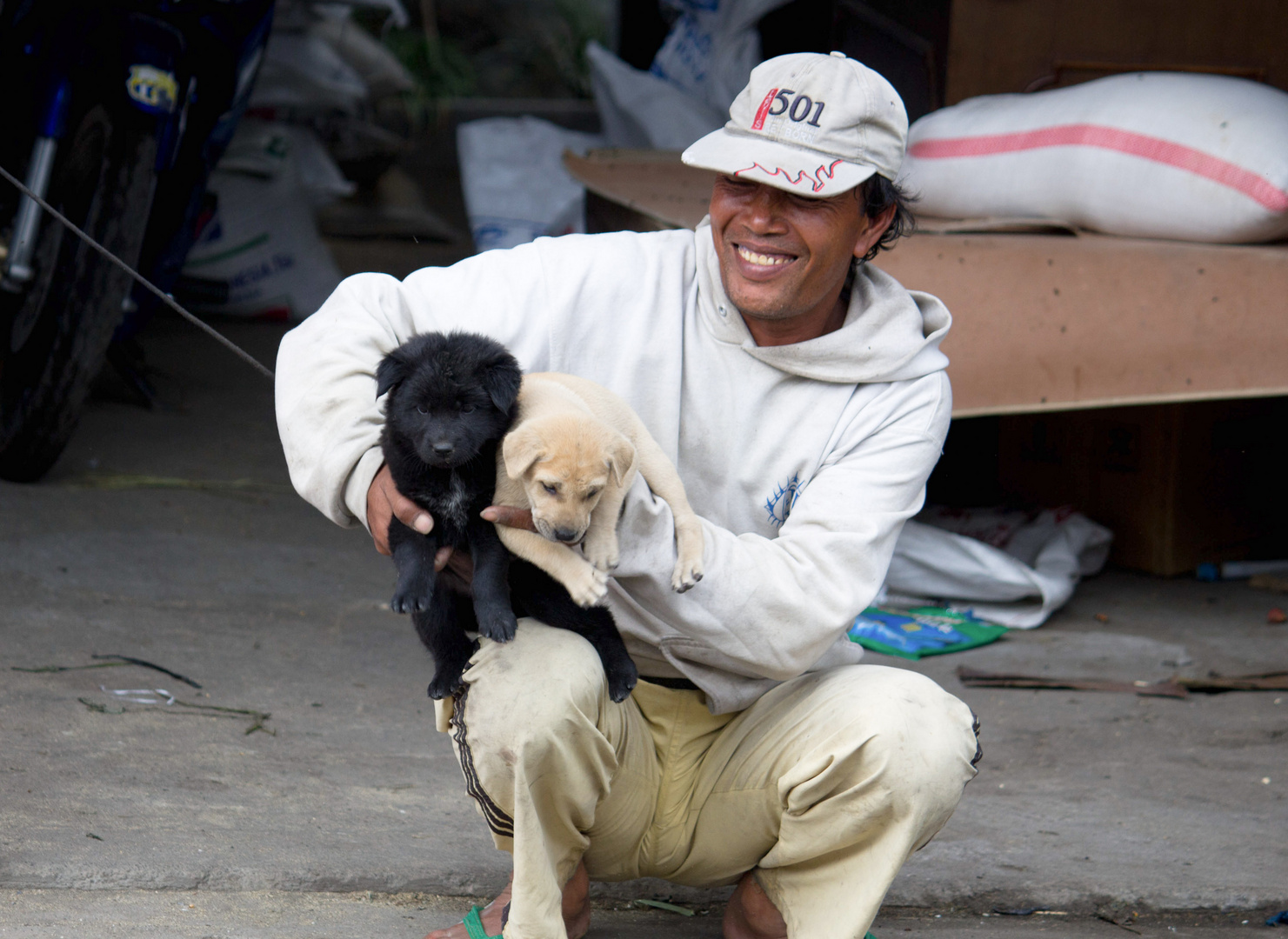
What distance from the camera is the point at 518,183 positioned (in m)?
5.85

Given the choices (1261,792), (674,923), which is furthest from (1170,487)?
(674,923)

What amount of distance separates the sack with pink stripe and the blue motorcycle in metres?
2.20

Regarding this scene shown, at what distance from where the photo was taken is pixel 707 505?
7.07 feet

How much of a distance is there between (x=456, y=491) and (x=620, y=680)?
14.8 inches

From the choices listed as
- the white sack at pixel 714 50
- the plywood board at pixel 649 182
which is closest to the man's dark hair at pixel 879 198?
the plywood board at pixel 649 182

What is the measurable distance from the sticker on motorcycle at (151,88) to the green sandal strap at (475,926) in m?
2.44

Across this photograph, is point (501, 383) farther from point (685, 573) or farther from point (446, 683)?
point (446, 683)

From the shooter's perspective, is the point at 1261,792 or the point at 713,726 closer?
the point at 713,726

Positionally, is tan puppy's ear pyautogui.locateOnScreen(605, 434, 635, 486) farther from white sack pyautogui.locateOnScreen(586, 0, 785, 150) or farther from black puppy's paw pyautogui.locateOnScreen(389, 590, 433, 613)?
white sack pyautogui.locateOnScreen(586, 0, 785, 150)

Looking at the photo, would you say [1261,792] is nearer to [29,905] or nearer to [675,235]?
[675,235]

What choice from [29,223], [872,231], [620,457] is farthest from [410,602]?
[29,223]

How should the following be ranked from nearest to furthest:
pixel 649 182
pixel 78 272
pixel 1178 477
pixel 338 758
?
pixel 338 758 < pixel 78 272 < pixel 1178 477 < pixel 649 182

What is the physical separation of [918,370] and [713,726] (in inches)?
26.3

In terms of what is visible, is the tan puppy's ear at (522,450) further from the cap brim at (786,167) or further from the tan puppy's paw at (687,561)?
the cap brim at (786,167)
